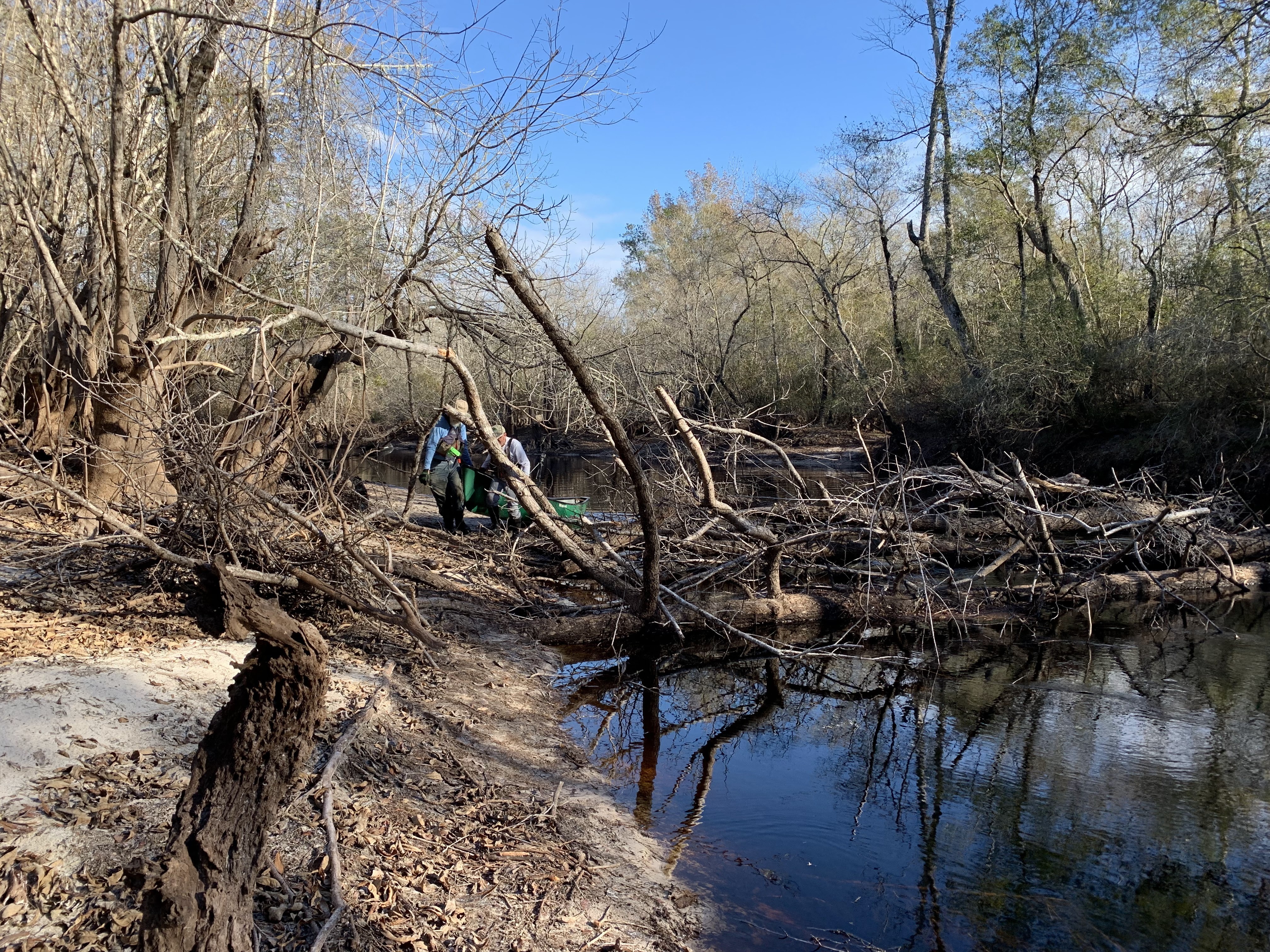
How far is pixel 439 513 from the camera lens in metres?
13.3

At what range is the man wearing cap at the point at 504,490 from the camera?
32.1 ft

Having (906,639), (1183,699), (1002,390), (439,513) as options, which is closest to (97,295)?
(439,513)

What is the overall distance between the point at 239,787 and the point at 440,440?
9155 mm

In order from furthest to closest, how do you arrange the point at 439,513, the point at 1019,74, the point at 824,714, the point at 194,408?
the point at 1019,74, the point at 439,513, the point at 824,714, the point at 194,408

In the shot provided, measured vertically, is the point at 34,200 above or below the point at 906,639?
above

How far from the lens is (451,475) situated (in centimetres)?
1134

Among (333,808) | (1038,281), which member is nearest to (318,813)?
(333,808)

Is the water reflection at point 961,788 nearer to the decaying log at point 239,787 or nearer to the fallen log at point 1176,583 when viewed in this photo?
the fallen log at point 1176,583

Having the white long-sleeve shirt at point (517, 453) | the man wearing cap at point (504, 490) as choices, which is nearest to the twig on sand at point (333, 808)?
the man wearing cap at point (504, 490)

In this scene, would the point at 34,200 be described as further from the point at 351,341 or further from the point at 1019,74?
the point at 1019,74

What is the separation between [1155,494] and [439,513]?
9.94 metres

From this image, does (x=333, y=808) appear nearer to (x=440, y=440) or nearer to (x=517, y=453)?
(x=517, y=453)

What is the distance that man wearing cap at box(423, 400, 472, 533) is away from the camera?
1120 centimetres

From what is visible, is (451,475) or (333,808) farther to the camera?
(451,475)
